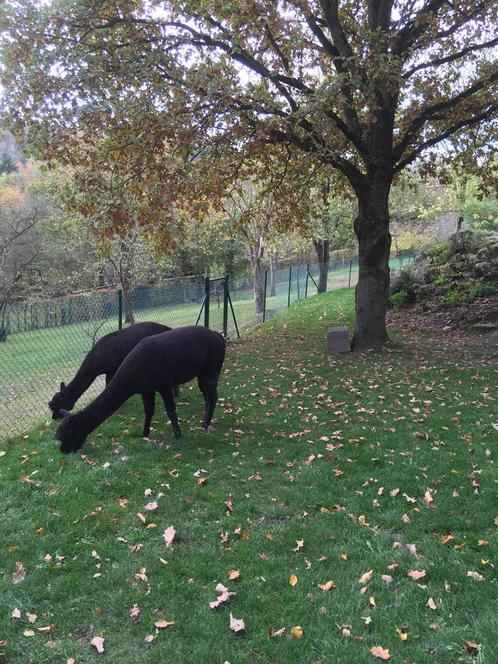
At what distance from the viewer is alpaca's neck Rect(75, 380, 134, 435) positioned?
259 inches

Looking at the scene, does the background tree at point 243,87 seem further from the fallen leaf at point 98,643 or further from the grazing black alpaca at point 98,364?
the fallen leaf at point 98,643

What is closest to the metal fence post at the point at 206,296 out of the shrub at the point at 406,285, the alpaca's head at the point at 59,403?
the alpaca's head at the point at 59,403

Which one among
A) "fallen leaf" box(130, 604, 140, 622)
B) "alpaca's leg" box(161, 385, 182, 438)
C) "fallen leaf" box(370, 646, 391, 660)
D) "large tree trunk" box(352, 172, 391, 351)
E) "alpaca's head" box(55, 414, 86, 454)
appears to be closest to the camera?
"fallen leaf" box(370, 646, 391, 660)

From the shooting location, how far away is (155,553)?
14.4ft

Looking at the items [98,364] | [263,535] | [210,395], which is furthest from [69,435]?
[263,535]

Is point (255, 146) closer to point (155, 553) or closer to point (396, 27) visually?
point (396, 27)

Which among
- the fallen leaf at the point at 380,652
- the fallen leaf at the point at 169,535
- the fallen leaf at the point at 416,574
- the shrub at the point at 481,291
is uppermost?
the shrub at the point at 481,291

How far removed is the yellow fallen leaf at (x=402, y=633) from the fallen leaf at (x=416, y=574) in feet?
1.88

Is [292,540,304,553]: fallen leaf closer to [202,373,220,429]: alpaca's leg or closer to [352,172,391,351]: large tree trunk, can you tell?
[202,373,220,429]: alpaca's leg

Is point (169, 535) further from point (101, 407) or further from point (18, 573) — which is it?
point (101, 407)

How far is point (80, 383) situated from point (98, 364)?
1.28 feet

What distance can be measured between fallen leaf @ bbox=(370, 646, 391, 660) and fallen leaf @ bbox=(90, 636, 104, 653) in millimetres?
1712

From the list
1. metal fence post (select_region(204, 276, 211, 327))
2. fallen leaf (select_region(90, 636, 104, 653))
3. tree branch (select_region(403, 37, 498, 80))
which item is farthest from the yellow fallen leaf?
tree branch (select_region(403, 37, 498, 80))

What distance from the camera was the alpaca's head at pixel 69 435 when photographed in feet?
21.3
